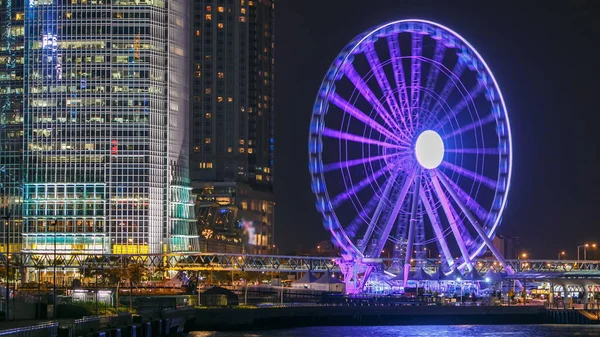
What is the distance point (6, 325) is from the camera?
291ft

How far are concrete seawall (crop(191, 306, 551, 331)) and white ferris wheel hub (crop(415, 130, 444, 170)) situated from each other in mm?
16770

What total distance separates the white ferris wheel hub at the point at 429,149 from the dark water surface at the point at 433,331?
1828cm

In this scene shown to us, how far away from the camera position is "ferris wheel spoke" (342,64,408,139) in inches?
5728

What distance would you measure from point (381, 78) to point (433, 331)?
92.7 ft

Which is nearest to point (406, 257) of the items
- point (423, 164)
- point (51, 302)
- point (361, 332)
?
point (423, 164)

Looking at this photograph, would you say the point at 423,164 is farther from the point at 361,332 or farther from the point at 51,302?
the point at 51,302

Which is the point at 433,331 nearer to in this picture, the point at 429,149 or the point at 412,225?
the point at 412,225

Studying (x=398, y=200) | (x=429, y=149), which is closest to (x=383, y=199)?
(x=398, y=200)

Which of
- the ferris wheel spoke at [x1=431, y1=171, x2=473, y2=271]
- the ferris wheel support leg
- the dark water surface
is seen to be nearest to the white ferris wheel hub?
the ferris wheel support leg

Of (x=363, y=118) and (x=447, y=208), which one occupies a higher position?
(x=363, y=118)

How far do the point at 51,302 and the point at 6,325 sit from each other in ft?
54.3

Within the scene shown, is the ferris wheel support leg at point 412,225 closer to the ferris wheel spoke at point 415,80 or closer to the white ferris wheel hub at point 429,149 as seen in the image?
the white ferris wheel hub at point 429,149

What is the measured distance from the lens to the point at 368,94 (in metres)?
147

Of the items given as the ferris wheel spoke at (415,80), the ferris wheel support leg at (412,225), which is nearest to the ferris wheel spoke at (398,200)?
the ferris wheel support leg at (412,225)
